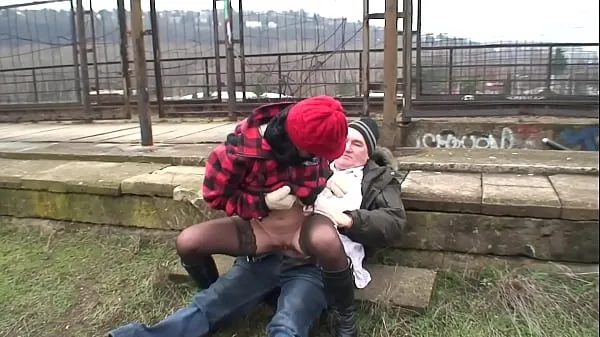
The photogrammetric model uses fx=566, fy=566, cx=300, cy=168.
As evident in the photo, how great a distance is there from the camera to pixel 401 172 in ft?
9.11

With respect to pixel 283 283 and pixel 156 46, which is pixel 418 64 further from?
pixel 156 46

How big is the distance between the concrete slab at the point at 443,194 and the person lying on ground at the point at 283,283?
Result: 13 cm

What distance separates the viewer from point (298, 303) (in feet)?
6.24

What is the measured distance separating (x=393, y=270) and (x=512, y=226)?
0.49 meters

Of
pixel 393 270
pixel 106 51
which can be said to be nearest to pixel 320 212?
pixel 393 270

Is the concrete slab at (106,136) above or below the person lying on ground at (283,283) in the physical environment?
above

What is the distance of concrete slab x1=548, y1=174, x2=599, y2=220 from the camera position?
2.07 metres

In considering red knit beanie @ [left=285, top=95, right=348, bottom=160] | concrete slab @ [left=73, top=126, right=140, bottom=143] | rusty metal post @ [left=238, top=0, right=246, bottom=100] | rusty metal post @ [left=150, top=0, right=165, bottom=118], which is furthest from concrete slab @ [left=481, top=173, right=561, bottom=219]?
rusty metal post @ [left=150, top=0, right=165, bottom=118]

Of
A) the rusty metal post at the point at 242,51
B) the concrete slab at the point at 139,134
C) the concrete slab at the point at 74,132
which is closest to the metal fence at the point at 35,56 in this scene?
the concrete slab at the point at 74,132

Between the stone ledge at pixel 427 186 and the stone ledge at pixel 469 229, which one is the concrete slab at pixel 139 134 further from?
the stone ledge at pixel 469 229

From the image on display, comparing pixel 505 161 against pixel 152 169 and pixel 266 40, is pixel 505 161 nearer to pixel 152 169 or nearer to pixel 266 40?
pixel 152 169

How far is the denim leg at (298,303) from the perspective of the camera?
5.99 ft

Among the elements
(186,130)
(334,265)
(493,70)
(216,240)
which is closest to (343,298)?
(334,265)

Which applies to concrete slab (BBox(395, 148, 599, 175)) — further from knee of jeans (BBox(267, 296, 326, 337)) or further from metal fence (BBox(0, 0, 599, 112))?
metal fence (BBox(0, 0, 599, 112))
